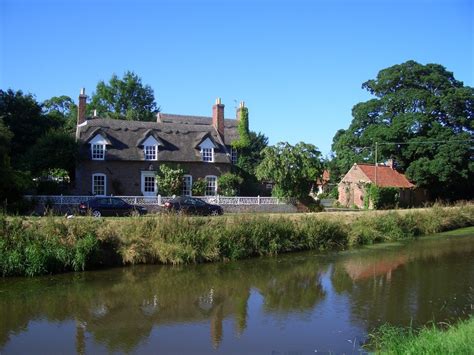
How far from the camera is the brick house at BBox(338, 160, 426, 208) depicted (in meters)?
47.4

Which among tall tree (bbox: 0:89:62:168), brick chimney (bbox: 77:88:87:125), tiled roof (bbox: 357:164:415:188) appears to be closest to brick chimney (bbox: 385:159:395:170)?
tiled roof (bbox: 357:164:415:188)

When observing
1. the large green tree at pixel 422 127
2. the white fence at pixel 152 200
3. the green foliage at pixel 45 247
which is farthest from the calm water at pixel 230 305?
the large green tree at pixel 422 127

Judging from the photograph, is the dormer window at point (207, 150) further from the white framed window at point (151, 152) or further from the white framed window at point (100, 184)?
the white framed window at point (100, 184)

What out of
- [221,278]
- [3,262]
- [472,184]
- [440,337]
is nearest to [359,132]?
[472,184]

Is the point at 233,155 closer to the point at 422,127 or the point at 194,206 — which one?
the point at 194,206

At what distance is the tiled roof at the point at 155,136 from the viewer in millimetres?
39438

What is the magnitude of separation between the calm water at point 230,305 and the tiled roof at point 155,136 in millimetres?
20803

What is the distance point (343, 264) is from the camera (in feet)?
70.1

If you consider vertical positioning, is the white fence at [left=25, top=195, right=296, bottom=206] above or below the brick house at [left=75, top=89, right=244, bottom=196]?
below

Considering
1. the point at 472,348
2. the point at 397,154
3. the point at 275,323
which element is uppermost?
the point at 397,154

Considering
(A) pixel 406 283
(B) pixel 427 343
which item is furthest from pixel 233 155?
(B) pixel 427 343

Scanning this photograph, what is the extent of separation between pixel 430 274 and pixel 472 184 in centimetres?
3557

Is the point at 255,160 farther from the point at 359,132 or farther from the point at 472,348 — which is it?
the point at 472,348

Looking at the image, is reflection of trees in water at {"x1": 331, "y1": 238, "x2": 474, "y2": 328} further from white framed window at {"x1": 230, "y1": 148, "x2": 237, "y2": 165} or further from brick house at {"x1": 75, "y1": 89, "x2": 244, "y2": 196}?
white framed window at {"x1": 230, "y1": 148, "x2": 237, "y2": 165}
